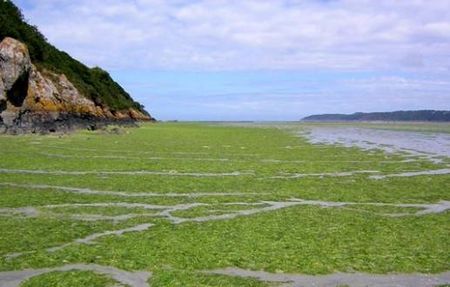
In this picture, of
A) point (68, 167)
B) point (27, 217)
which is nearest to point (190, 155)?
point (68, 167)

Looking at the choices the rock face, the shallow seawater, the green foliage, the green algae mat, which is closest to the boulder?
the rock face

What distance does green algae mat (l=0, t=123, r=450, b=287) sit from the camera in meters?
12.4

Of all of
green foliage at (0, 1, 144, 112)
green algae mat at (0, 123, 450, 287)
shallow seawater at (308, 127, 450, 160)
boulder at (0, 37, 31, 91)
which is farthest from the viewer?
green foliage at (0, 1, 144, 112)

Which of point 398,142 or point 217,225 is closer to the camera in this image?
point 217,225

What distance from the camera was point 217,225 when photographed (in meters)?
17.2

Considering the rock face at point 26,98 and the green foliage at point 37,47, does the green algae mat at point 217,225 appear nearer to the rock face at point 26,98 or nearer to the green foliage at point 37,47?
the rock face at point 26,98

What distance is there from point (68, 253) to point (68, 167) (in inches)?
745

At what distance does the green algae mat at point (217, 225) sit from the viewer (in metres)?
12.4

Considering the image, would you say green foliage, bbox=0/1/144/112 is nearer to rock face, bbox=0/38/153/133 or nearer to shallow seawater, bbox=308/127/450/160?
rock face, bbox=0/38/153/133

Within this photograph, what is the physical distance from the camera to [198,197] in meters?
22.7

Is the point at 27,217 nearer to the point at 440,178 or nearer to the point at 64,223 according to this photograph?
the point at 64,223

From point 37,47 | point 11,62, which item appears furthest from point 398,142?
point 37,47

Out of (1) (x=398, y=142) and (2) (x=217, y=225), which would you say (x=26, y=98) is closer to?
(1) (x=398, y=142)

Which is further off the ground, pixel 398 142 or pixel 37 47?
pixel 37 47
